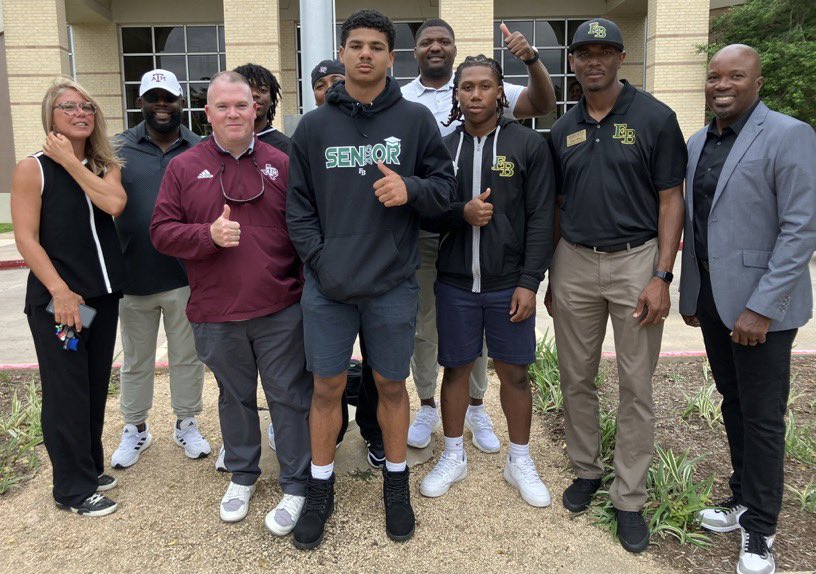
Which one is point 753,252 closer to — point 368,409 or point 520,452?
point 520,452

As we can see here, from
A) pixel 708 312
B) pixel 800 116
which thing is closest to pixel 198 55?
pixel 800 116

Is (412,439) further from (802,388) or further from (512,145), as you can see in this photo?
(802,388)

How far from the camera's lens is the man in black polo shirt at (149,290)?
12.3ft

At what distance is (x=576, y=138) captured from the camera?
10.6 feet

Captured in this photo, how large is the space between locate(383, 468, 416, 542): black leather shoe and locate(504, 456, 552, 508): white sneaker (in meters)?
0.65

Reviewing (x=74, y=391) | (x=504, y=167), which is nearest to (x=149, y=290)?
(x=74, y=391)

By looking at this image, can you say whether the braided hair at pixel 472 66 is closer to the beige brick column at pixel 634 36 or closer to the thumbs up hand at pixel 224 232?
the thumbs up hand at pixel 224 232

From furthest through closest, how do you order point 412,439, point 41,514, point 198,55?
point 198,55 → point 412,439 → point 41,514

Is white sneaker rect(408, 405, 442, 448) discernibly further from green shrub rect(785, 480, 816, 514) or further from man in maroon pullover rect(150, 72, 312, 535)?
green shrub rect(785, 480, 816, 514)

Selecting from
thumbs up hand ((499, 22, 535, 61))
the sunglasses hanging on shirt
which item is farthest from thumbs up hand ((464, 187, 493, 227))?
the sunglasses hanging on shirt

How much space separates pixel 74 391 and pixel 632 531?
2.86 m

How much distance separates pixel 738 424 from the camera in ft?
10.5

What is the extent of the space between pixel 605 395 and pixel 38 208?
3.99 metres

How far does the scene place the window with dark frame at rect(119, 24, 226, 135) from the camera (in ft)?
65.0
